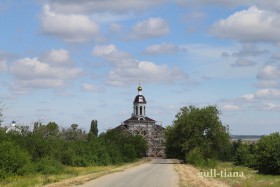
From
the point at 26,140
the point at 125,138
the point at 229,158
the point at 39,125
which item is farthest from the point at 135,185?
the point at 229,158

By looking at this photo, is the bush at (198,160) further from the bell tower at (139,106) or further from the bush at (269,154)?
the bell tower at (139,106)

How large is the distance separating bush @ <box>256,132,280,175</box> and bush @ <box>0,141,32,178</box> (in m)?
22.9

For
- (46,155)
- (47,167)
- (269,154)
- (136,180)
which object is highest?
(269,154)

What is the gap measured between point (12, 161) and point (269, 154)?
968 inches

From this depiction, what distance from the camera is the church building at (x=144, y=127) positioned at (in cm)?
14162

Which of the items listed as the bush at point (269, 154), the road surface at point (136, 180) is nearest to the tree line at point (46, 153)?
the road surface at point (136, 180)

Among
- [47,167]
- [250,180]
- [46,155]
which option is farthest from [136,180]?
[46,155]

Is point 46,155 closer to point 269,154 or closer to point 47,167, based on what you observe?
point 47,167

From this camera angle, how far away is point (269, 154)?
4631 cm

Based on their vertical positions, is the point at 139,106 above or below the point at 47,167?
above

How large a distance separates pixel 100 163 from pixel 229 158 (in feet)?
171

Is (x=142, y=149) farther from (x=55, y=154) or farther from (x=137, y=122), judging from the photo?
(x=55, y=154)

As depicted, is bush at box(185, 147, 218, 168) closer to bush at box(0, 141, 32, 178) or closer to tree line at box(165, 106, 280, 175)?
tree line at box(165, 106, 280, 175)

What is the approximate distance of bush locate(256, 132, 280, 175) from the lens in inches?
1780
